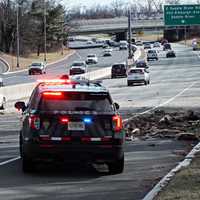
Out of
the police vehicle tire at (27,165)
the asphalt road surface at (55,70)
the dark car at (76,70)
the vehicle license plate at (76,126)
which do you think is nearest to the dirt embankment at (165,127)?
the police vehicle tire at (27,165)

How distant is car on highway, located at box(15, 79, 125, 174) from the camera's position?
1217 centimetres

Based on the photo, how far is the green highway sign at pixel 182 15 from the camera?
32.9m

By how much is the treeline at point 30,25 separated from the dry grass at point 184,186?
408 ft

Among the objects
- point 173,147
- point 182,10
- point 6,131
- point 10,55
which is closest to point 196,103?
point 182,10

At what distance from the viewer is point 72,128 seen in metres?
12.2

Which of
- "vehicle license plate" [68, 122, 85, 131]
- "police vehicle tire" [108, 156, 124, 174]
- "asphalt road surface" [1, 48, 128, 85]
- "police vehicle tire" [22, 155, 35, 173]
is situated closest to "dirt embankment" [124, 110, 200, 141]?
"police vehicle tire" [108, 156, 124, 174]

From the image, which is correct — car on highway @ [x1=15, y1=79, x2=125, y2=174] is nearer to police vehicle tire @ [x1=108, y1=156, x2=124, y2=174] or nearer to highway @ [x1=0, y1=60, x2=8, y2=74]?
police vehicle tire @ [x1=108, y1=156, x2=124, y2=174]

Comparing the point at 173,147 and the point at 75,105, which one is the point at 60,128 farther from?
the point at 173,147

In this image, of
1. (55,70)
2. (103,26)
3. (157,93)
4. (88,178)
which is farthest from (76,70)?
(103,26)

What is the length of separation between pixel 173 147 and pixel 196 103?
2008 centimetres

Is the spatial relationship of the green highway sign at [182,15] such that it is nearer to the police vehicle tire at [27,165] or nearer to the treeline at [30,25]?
the police vehicle tire at [27,165]

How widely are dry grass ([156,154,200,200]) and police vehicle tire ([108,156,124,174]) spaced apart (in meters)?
1.15

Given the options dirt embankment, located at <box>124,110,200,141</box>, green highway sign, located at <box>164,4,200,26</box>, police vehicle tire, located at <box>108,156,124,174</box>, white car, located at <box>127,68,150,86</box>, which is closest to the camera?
police vehicle tire, located at <box>108,156,124,174</box>

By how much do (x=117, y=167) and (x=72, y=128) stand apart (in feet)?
4.05
